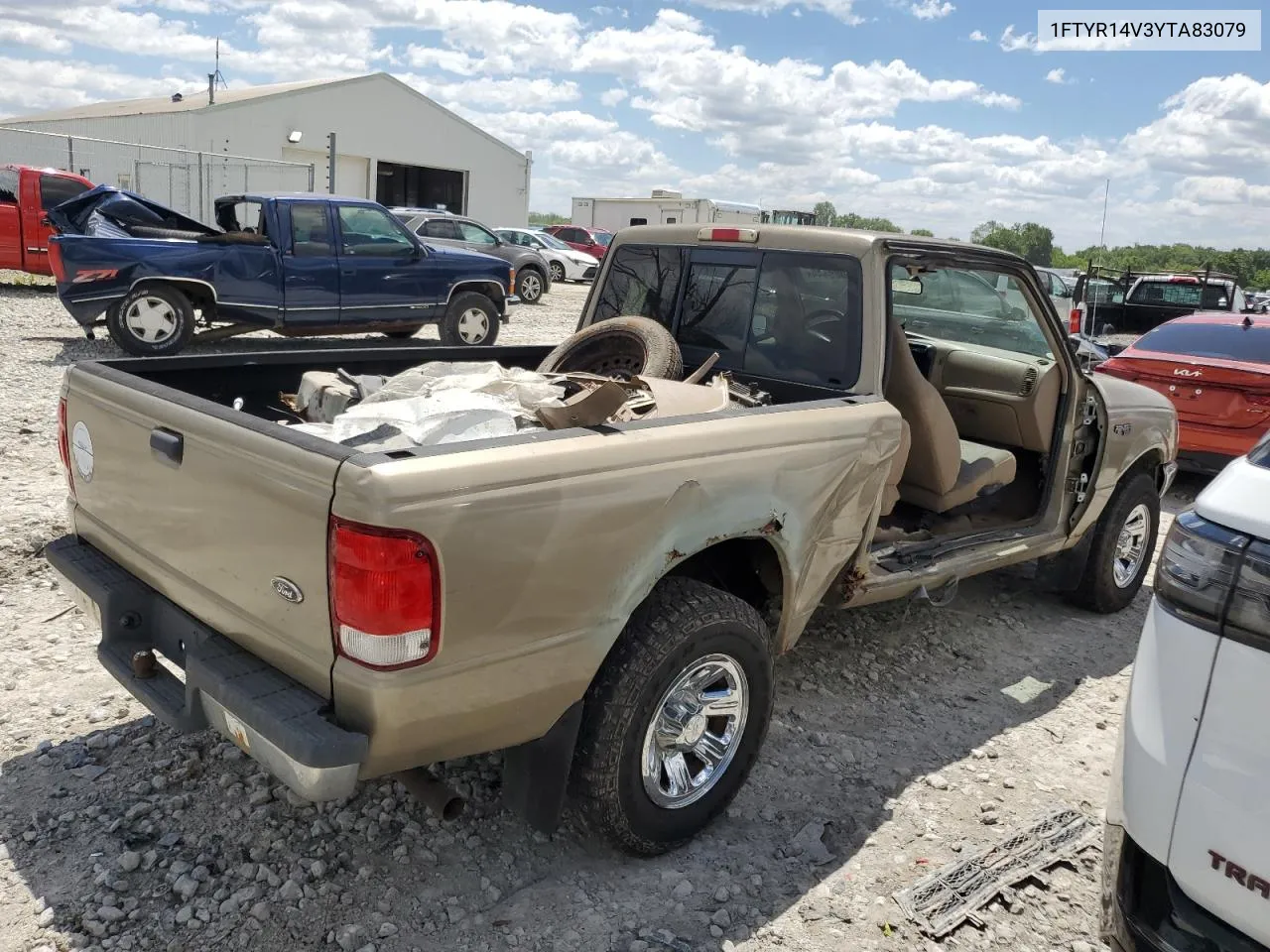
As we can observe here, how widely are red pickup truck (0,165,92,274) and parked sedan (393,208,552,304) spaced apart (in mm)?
6203

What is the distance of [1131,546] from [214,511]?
4.89 meters

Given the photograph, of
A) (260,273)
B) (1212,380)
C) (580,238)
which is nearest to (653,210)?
(580,238)

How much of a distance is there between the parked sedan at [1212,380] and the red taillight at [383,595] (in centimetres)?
749

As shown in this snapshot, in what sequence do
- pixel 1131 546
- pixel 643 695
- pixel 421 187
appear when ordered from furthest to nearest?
1. pixel 421 187
2. pixel 1131 546
3. pixel 643 695

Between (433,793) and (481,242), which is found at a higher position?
(481,242)

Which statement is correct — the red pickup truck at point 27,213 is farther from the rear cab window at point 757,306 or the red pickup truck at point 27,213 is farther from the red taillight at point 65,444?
the rear cab window at point 757,306

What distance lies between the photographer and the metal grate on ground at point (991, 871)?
2891mm

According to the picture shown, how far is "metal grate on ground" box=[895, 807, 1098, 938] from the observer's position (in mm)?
2891

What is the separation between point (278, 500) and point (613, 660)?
3.30 ft

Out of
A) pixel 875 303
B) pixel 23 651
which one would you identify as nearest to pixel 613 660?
pixel 875 303

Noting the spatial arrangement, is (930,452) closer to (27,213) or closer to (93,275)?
(93,275)

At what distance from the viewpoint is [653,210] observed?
135ft

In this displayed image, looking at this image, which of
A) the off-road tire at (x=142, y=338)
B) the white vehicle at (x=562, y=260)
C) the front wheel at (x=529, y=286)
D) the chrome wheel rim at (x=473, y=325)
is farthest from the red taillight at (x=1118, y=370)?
the white vehicle at (x=562, y=260)

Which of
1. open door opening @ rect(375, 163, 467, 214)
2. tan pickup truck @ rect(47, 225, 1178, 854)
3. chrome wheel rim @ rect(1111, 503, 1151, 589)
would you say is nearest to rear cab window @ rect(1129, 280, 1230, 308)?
chrome wheel rim @ rect(1111, 503, 1151, 589)
